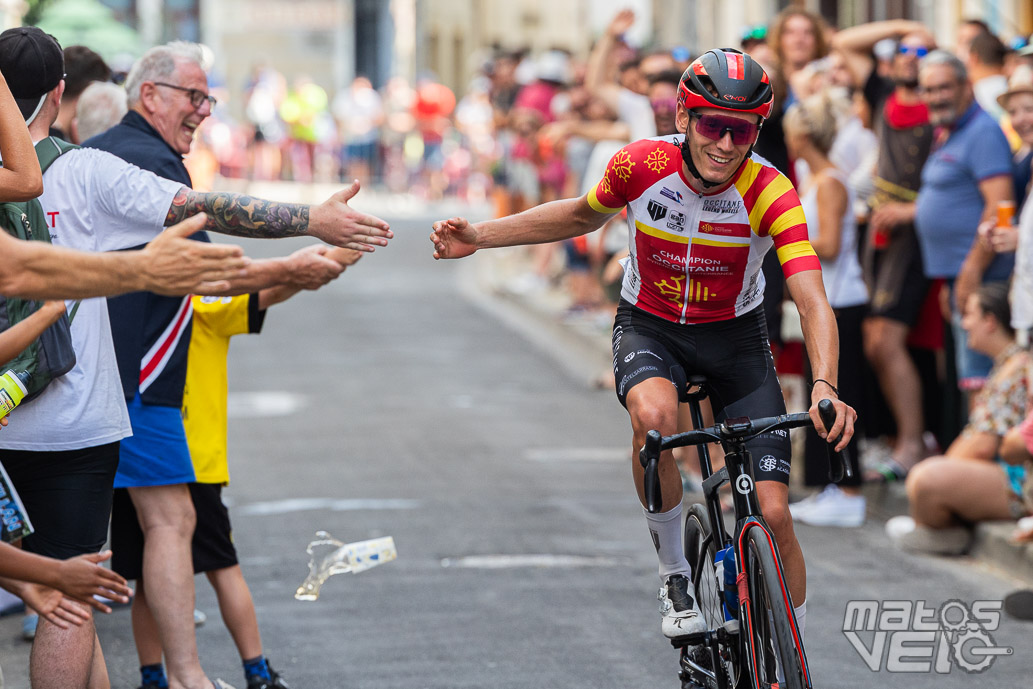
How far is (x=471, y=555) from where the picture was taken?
26.6 feet

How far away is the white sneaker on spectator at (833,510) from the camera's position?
8898 millimetres

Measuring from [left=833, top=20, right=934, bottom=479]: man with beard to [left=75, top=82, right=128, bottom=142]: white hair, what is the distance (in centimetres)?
467

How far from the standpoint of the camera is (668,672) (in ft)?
20.3

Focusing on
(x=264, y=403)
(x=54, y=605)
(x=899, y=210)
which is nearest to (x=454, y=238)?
(x=54, y=605)

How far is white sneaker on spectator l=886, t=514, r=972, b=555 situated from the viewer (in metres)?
8.15

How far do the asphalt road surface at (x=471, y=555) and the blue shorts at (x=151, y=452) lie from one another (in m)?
1.00

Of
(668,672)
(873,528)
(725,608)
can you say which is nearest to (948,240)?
(873,528)

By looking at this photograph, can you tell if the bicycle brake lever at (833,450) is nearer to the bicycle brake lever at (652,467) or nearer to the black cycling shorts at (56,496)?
the bicycle brake lever at (652,467)

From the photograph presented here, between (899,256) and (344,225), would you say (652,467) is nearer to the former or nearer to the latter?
(344,225)

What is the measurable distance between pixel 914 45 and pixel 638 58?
11.7ft

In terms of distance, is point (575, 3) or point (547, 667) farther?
point (575, 3)

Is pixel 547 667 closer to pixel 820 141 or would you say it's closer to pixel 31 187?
pixel 31 187

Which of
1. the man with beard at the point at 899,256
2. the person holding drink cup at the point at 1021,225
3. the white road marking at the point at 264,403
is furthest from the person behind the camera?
the white road marking at the point at 264,403

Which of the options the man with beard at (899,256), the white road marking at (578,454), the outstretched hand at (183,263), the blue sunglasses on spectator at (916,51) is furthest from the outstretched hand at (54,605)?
the blue sunglasses on spectator at (916,51)
